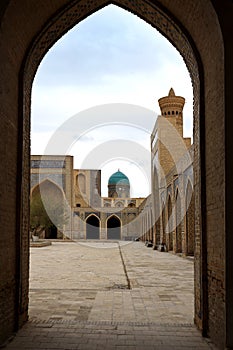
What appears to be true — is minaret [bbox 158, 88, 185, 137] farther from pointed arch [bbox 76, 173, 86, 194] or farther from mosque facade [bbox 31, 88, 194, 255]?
pointed arch [bbox 76, 173, 86, 194]

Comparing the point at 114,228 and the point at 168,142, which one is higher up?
the point at 168,142

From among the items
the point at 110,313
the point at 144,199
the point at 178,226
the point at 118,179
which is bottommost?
the point at 110,313

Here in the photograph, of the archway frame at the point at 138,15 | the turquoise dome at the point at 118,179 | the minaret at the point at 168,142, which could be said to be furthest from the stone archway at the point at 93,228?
the archway frame at the point at 138,15

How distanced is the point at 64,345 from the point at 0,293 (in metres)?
0.95

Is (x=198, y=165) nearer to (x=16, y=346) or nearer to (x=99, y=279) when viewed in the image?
(x=16, y=346)

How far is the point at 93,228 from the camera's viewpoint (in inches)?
1812

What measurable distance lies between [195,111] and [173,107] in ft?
78.8

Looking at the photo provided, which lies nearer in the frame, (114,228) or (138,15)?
(138,15)

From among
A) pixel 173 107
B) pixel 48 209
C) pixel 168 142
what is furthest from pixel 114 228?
pixel 168 142

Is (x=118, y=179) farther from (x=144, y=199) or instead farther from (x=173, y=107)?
(x=173, y=107)

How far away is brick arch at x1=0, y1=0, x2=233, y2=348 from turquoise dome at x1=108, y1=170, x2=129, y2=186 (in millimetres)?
52391

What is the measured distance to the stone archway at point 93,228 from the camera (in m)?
45.5

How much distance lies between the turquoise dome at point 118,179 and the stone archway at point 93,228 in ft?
44.5

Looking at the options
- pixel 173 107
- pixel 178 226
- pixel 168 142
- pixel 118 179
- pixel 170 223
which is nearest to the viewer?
pixel 178 226
